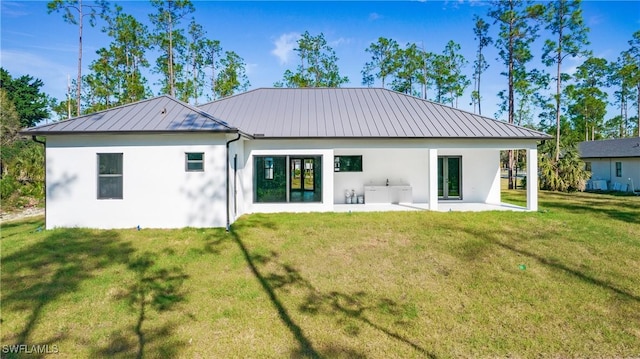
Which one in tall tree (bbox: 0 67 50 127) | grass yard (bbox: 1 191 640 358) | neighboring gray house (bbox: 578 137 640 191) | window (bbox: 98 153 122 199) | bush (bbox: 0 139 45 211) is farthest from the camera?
tall tree (bbox: 0 67 50 127)

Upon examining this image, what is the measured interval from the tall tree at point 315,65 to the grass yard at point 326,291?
22.8 meters

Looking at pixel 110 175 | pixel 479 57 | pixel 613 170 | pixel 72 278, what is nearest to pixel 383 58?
pixel 479 57

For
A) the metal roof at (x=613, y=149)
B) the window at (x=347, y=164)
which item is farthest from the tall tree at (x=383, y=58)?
the window at (x=347, y=164)

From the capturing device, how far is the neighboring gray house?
19469mm

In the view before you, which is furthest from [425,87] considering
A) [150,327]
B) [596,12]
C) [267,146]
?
[150,327]

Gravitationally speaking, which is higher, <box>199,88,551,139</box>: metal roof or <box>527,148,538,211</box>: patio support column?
<box>199,88,551,139</box>: metal roof

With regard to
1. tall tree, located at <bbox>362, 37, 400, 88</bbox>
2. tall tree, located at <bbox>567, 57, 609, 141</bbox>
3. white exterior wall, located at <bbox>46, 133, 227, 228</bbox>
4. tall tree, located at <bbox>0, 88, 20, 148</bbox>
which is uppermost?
tall tree, located at <bbox>362, 37, 400, 88</bbox>

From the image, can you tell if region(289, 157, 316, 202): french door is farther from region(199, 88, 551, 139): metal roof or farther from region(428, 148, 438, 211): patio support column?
region(428, 148, 438, 211): patio support column

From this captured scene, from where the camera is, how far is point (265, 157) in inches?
457

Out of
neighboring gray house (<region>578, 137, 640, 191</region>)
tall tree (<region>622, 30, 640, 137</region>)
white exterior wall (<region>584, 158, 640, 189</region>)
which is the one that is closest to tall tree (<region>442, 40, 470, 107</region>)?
neighboring gray house (<region>578, 137, 640, 191</region>)

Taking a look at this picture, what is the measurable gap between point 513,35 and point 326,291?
2441 centimetres

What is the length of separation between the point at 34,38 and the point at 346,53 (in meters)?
21.7

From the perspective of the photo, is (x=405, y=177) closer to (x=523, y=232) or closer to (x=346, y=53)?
(x=523, y=232)

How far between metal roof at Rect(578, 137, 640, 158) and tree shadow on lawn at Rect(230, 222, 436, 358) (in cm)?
2288
